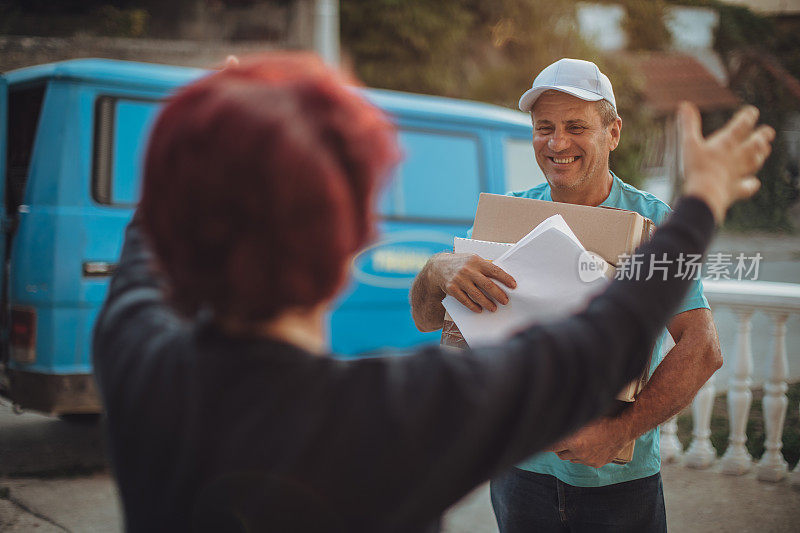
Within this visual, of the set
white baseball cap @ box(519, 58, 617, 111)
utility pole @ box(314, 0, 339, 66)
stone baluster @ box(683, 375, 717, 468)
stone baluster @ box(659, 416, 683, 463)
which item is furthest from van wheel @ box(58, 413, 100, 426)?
utility pole @ box(314, 0, 339, 66)

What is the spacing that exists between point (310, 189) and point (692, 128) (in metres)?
0.49

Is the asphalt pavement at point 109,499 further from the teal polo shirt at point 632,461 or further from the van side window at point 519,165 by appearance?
the van side window at point 519,165

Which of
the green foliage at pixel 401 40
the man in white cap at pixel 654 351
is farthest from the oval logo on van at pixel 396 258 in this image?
the green foliage at pixel 401 40

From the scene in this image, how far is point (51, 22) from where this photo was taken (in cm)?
964

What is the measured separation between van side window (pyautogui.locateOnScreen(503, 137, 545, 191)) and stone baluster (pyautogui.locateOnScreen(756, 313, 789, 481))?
2.00 metres

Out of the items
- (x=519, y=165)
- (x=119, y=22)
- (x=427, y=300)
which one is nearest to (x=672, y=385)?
(x=427, y=300)

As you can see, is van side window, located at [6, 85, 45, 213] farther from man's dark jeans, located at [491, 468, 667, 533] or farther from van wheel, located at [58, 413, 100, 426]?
man's dark jeans, located at [491, 468, 667, 533]

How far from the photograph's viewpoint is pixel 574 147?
190 centimetres

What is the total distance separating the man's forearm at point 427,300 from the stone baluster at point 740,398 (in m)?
3.00

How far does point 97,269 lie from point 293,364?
364 cm

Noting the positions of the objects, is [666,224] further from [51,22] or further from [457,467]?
[51,22]

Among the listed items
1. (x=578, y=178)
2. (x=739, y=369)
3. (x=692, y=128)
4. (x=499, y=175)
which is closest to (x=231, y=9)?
(x=499, y=175)

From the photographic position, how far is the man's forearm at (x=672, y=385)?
157cm

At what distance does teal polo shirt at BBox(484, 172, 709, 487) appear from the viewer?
1774mm
